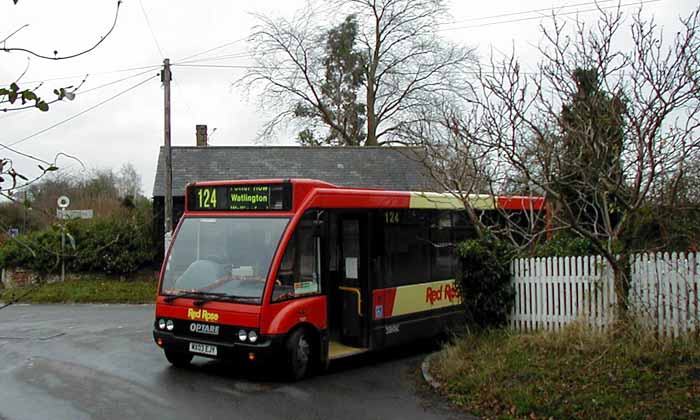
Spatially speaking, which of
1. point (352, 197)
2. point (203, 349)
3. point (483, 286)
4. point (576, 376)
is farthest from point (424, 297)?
point (576, 376)

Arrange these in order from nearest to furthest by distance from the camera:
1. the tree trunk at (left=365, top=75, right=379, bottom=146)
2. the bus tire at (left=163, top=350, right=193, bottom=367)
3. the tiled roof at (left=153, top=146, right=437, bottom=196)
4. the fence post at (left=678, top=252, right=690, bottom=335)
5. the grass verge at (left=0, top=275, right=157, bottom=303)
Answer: the fence post at (left=678, top=252, right=690, bottom=335) < the bus tire at (left=163, top=350, right=193, bottom=367) < the grass verge at (left=0, top=275, right=157, bottom=303) < the tiled roof at (left=153, top=146, right=437, bottom=196) < the tree trunk at (left=365, top=75, right=379, bottom=146)

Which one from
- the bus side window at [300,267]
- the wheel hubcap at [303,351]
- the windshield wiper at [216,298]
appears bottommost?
the wheel hubcap at [303,351]

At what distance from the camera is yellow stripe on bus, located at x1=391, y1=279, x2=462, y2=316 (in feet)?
38.3

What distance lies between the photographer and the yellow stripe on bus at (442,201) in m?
12.4

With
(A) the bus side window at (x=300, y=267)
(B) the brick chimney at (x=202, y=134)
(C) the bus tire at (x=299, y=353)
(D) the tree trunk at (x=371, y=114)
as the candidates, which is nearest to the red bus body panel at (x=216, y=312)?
(A) the bus side window at (x=300, y=267)

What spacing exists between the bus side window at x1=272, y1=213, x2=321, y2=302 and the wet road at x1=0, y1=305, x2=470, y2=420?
1221mm

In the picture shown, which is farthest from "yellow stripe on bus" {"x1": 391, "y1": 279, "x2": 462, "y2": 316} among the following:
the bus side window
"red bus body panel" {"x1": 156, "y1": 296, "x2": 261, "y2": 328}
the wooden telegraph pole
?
the wooden telegraph pole

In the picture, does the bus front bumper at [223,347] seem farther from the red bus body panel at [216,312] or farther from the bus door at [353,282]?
the bus door at [353,282]

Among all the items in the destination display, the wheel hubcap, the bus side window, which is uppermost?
the destination display

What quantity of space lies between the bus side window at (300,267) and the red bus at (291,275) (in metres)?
0.01

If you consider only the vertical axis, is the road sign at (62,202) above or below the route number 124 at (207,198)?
below

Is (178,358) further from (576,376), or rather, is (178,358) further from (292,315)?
(576,376)

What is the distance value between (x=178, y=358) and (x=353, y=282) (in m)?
2.85

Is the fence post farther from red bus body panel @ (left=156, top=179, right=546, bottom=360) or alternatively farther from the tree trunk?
the tree trunk
